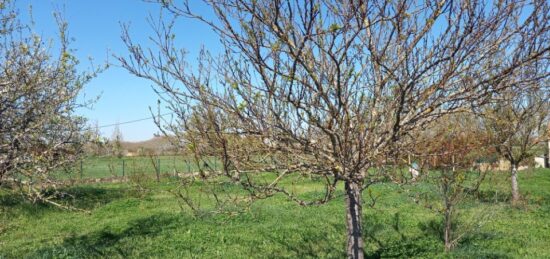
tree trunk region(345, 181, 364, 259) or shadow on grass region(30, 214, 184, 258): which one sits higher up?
tree trunk region(345, 181, 364, 259)

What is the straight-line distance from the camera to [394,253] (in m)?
7.57

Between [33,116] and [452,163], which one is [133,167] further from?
[452,163]

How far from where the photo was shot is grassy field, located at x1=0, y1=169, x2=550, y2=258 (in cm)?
790

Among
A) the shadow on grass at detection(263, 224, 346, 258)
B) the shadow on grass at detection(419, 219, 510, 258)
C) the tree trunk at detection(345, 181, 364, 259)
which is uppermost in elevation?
the tree trunk at detection(345, 181, 364, 259)

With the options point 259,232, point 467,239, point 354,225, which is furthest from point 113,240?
point 467,239

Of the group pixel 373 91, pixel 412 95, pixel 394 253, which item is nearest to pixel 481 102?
pixel 412 95

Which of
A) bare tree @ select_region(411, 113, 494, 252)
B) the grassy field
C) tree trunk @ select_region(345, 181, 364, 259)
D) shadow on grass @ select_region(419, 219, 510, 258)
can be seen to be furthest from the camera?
the grassy field

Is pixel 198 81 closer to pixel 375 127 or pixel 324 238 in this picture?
pixel 375 127

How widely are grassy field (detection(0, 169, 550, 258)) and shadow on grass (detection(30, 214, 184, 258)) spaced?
0.02m

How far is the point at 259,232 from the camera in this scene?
9.45 meters

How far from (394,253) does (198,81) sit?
5.01 m

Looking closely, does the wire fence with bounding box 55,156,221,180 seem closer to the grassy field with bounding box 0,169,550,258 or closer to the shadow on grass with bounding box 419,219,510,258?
the grassy field with bounding box 0,169,550,258

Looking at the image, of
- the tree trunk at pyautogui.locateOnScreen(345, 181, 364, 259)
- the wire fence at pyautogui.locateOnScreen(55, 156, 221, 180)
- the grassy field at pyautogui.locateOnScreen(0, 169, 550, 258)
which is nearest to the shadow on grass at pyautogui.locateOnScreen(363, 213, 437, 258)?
the grassy field at pyautogui.locateOnScreen(0, 169, 550, 258)

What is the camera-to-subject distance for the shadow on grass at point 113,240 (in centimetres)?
778
